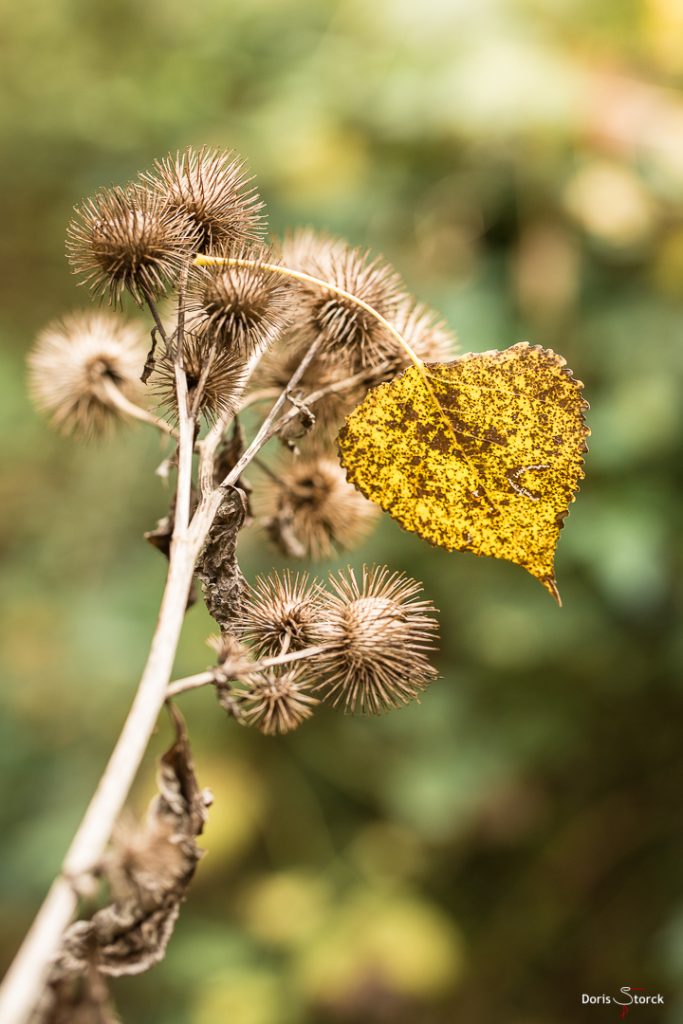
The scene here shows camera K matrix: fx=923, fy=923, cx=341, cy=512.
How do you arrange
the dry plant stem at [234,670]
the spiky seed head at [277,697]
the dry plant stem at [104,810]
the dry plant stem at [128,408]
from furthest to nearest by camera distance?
the dry plant stem at [128,408] < the spiky seed head at [277,697] < the dry plant stem at [234,670] < the dry plant stem at [104,810]

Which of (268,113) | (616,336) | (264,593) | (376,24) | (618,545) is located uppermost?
(376,24)

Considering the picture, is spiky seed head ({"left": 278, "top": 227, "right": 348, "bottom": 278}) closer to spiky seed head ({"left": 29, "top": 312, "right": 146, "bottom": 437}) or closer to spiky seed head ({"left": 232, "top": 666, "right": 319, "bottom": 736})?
spiky seed head ({"left": 29, "top": 312, "right": 146, "bottom": 437})

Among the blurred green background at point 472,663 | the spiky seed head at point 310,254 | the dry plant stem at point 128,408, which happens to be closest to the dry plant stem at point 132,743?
the dry plant stem at point 128,408

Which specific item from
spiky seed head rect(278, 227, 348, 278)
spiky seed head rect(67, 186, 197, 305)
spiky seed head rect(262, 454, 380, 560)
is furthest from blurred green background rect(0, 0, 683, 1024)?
spiky seed head rect(67, 186, 197, 305)

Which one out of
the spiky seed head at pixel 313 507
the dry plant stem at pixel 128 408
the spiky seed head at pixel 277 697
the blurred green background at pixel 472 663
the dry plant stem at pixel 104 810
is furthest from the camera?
the blurred green background at pixel 472 663

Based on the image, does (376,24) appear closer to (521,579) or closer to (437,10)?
(437,10)

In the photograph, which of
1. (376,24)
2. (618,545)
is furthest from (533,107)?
(618,545)

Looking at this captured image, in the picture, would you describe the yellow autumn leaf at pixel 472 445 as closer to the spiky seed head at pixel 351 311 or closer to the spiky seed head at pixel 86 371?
the spiky seed head at pixel 351 311
